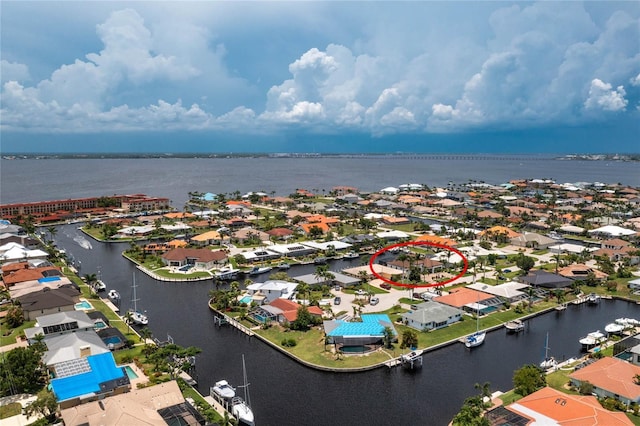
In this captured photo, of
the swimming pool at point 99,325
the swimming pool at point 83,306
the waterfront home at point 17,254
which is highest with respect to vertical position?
the waterfront home at point 17,254

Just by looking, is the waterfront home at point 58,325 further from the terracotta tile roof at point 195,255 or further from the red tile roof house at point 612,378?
the red tile roof house at point 612,378

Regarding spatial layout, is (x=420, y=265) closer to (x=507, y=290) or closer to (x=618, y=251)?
(x=507, y=290)

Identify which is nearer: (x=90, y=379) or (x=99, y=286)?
(x=90, y=379)

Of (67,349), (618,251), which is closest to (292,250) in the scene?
(67,349)

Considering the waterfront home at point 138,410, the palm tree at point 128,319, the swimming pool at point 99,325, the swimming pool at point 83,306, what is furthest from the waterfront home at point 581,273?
the swimming pool at point 83,306

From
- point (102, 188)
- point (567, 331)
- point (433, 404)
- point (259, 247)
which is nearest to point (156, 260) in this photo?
point (259, 247)

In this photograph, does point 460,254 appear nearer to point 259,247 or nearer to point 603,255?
point 603,255
